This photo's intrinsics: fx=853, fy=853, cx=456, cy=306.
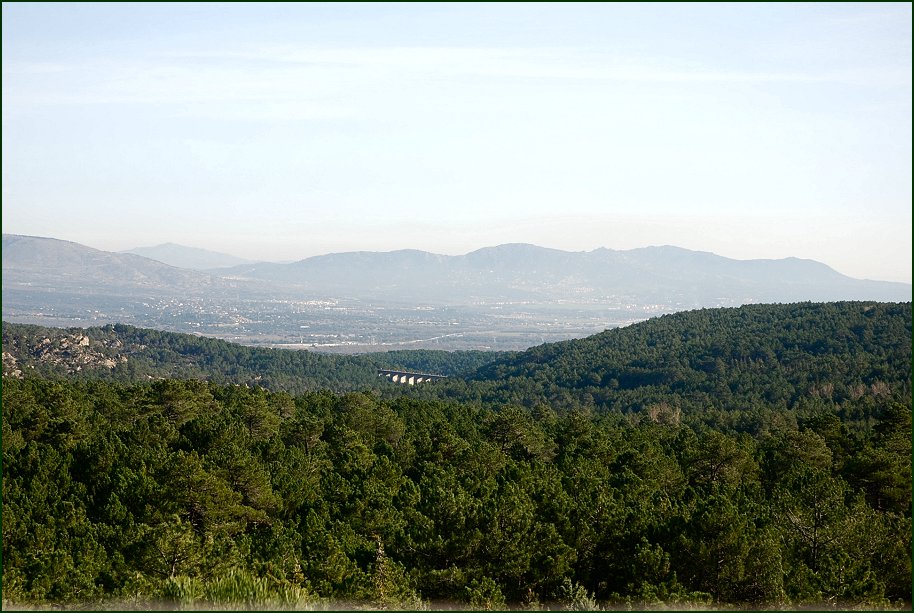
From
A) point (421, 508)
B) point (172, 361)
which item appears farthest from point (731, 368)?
point (172, 361)

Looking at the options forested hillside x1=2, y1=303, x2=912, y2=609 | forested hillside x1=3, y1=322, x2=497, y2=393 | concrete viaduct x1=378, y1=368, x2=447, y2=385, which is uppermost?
forested hillside x1=2, y1=303, x2=912, y2=609

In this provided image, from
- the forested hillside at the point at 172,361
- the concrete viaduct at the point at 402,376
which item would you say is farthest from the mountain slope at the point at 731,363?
the forested hillside at the point at 172,361

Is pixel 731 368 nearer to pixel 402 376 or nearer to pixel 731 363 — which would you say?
pixel 731 363

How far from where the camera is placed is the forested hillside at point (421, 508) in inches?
631

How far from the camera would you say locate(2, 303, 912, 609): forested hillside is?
16.0 meters

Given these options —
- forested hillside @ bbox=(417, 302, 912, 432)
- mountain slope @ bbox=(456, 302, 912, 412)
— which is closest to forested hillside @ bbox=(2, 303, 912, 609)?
forested hillside @ bbox=(417, 302, 912, 432)

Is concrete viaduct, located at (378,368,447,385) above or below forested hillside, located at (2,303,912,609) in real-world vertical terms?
below

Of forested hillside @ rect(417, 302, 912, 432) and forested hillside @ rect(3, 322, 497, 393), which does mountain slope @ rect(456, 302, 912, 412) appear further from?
forested hillside @ rect(3, 322, 497, 393)

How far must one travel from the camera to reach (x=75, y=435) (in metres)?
28.8

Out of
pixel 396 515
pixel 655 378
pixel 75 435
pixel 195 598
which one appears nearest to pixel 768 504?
pixel 396 515

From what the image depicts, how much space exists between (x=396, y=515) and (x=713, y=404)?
4589 centimetres

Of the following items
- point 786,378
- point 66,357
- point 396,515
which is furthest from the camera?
point 66,357

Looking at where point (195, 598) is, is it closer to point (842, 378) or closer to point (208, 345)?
point (842, 378)

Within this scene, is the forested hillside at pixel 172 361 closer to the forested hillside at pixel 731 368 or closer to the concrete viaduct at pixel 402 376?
the concrete viaduct at pixel 402 376
